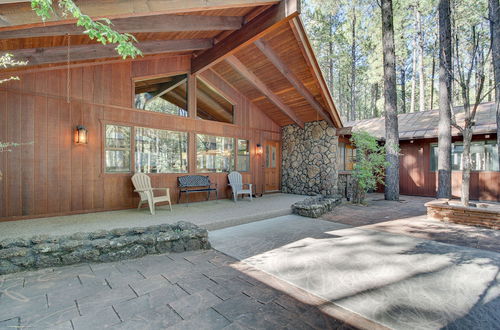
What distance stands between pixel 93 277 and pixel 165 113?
448cm

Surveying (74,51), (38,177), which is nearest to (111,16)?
(74,51)

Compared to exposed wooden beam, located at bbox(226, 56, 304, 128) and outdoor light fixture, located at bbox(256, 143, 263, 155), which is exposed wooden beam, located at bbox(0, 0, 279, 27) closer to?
exposed wooden beam, located at bbox(226, 56, 304, 128)

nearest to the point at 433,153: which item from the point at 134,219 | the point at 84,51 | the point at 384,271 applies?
the point at 384,271

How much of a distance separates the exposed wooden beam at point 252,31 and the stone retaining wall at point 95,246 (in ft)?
12.4

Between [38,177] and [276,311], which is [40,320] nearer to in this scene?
[276,311]

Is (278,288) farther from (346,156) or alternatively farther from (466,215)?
(346,156)

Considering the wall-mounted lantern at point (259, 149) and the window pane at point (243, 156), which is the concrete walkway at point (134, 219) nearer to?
the window pane at point (243, 156)

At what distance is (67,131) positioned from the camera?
4711mm

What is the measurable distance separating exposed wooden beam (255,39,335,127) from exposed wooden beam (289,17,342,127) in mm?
361

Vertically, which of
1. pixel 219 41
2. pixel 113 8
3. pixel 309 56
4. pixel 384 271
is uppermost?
pixel 219 41

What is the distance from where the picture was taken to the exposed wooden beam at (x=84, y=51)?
3.95m

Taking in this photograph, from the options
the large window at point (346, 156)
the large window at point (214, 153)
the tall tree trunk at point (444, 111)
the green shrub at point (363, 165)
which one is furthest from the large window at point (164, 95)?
the tall tree trunk at point (444, 111)

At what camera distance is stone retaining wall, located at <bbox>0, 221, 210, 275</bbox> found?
99.3 inches

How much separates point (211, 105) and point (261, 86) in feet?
5.39
